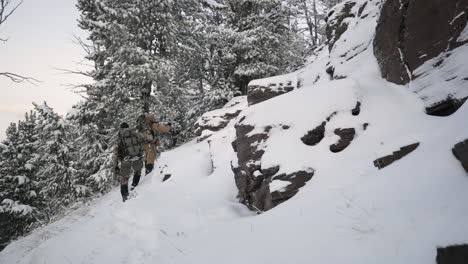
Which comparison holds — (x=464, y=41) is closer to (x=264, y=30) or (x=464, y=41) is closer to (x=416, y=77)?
(x=416, y=77)

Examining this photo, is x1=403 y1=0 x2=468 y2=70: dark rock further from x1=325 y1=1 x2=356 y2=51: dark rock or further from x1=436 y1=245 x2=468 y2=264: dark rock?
x1=325 y1=1 x2=356 y2=51: dark rock

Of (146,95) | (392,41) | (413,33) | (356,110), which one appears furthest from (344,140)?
(146,95)

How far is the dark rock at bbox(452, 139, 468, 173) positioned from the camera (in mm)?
2950

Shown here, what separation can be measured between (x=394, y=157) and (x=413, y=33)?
8.35 ft

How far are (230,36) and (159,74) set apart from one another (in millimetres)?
3501

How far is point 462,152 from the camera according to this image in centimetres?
300

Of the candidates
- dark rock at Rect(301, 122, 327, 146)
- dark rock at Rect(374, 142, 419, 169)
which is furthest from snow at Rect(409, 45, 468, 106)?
dark rock at Rect(301, 122, 327, 146)

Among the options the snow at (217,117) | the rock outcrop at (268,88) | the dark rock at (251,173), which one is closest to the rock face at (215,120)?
the snow at (217,117)

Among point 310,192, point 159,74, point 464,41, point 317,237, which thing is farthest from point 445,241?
point 159,74

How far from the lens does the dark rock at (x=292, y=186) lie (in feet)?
16.6

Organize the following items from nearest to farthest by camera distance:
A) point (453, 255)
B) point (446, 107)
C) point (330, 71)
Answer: point (453, 255)
point (446, 107)
point (330, 71)

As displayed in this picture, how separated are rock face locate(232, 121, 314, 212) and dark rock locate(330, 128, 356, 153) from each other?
0.61 m

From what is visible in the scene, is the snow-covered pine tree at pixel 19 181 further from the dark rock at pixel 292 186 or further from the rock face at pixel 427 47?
the rock face at pixel 427 47

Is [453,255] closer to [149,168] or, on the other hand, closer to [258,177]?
[258,177]
